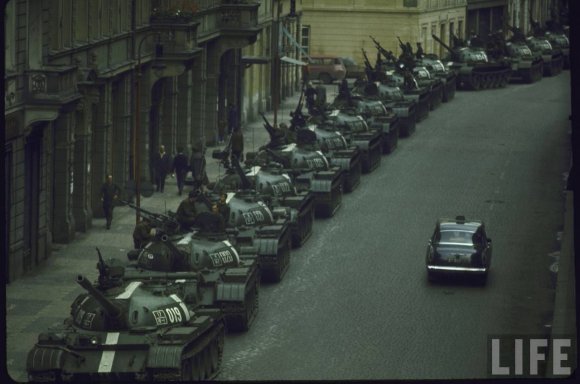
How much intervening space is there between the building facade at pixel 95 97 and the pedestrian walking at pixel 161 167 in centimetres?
81

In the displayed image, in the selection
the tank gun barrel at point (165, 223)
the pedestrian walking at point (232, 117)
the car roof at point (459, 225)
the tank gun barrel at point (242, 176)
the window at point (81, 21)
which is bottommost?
the car roof at point (459, 225)

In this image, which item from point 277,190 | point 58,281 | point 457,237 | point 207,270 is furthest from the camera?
point 277,190

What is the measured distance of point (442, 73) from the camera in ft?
307

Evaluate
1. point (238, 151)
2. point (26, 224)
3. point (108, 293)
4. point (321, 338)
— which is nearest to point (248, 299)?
point (321, 338)

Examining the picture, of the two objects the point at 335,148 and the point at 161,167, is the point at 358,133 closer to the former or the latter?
the point at 335,148

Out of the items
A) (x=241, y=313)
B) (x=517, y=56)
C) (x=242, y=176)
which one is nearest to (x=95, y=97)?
(x=242, y=176)

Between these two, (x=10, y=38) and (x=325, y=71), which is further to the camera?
(x=325, y=71)

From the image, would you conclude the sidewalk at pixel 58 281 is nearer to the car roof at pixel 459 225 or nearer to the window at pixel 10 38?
the window at pixel 10 38

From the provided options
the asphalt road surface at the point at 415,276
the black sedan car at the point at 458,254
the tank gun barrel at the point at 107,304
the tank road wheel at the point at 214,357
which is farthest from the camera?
the black sedan car at the point at 458,254

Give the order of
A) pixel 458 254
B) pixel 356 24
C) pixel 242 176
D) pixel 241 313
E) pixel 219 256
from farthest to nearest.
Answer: pixel 356 24
pixel 242 176
pixel 458 254
pixel 219 256
pixel 241 313

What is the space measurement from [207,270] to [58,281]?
6729mm

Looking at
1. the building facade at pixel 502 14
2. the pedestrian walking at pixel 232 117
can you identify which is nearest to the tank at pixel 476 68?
the pedestrian walking at pixel 232 117

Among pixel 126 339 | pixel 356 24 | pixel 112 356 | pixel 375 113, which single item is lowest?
pixel 112 356

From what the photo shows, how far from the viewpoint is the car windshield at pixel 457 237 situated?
4746 centimetres
